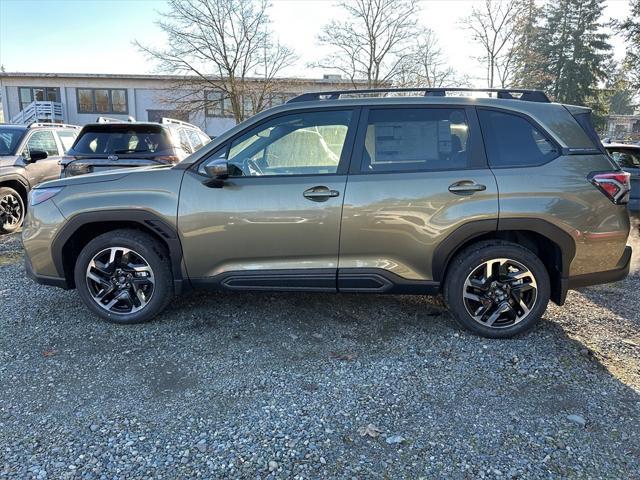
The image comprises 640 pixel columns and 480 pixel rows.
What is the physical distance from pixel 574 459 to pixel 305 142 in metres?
2.72

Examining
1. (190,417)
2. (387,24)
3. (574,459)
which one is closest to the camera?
(574,459)

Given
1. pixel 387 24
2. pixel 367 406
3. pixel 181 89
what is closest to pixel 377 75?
pixel 387 24

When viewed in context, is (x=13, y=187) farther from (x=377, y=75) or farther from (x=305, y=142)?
(x=377, y=75)

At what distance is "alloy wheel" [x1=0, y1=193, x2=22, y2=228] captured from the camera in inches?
293

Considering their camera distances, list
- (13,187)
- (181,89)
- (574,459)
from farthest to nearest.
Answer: (181,89) < (13,187) < (574,459)

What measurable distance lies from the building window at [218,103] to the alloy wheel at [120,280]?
71.5 ft

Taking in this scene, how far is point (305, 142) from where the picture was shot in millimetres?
3643

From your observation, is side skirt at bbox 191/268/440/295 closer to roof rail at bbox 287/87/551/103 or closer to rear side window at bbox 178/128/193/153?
roof rail at bbox 287/87/551/103

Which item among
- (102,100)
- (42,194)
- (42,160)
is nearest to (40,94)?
(102,100)

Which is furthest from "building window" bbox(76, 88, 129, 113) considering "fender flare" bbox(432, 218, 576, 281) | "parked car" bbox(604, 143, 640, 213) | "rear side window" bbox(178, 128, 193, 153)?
"fender flare" bbox(432, 218, 576, 281)

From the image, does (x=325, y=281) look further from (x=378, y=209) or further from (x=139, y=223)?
(x=139, y=223)

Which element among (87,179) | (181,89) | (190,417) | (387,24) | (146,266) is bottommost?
(190,417)

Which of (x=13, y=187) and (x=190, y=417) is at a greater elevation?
(x=13, y=187)

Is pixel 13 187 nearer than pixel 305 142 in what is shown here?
No
